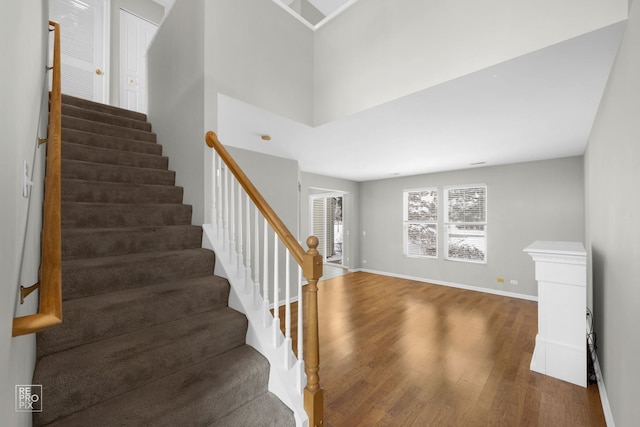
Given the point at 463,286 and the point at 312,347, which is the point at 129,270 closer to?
the point at 312,347

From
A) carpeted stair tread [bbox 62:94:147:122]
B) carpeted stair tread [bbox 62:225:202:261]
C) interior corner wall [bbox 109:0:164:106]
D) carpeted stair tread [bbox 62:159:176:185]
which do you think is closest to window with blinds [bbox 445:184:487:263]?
carpeted stair tread [bbox 62:225:202:261]

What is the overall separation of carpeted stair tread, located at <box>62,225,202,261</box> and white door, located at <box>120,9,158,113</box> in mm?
3418

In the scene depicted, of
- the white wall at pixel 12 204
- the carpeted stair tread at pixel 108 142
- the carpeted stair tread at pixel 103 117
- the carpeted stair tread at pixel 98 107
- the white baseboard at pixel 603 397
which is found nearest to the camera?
the white wall at pixel 12 204

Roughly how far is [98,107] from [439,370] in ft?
15.7

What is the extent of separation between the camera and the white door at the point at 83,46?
3.89m

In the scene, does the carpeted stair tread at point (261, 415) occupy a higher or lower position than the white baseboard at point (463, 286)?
higher

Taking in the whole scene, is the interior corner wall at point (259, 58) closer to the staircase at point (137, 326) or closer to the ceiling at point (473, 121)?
the ceiling at point (473, 121)

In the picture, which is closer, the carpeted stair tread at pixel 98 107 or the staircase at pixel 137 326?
the staircase at pixel 137 326

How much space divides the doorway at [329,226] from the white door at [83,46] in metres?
5.05

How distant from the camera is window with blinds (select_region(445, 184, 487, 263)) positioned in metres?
5.24

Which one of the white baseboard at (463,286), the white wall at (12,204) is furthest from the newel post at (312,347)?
the white baseboard at (463,286)

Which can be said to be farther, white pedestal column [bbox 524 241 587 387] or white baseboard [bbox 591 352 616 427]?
white pedestal column [bbox 524 241 587 387]

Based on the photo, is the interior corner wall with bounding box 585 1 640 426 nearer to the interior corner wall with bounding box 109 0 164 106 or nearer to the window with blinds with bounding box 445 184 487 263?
the window with blinds with bounding box 445 184 487 263

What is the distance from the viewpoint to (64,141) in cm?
238
